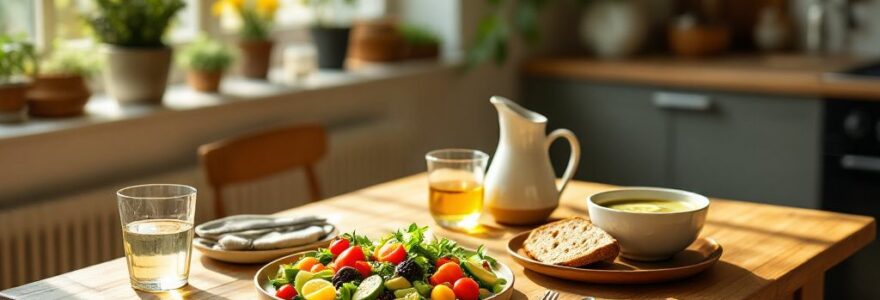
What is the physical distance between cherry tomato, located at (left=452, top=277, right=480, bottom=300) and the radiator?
1.37 metres

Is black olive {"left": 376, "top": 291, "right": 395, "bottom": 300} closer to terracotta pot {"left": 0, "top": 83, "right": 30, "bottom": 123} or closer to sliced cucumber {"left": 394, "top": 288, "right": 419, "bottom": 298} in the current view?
sliced cucumber {"left": 394, "top": 288, "right": 419, "bottom": 298}

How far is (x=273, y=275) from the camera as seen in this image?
5.18 feet

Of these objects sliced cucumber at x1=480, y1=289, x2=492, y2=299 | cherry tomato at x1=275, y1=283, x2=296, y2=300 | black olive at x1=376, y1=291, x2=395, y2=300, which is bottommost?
sliced cucumber at x1=480, y1=289, x2=492, y2=299

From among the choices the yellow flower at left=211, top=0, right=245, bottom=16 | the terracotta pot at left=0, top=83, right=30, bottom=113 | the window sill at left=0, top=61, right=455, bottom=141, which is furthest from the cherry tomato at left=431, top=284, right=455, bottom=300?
the yellow flower at left=211, top=0, right=245, bottom=16

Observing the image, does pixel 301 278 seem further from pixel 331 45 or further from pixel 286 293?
pixel 331 45

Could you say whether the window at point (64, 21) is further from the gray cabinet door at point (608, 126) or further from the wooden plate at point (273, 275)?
the wooden plate at point (273, 275)

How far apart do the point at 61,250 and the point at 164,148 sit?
0.40 m

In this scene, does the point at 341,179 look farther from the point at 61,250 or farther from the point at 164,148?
the point at 61,250

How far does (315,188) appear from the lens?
2.61 meters

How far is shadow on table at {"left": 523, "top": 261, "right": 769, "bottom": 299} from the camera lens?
5.19 ft

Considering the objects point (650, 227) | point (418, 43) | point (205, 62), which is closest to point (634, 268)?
point (650, 227)

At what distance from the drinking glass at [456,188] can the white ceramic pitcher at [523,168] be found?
38 millimetres

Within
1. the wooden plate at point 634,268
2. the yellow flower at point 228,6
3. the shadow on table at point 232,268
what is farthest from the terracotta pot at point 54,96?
the wooden plate at point 634,268

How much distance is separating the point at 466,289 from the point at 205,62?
176 cm
